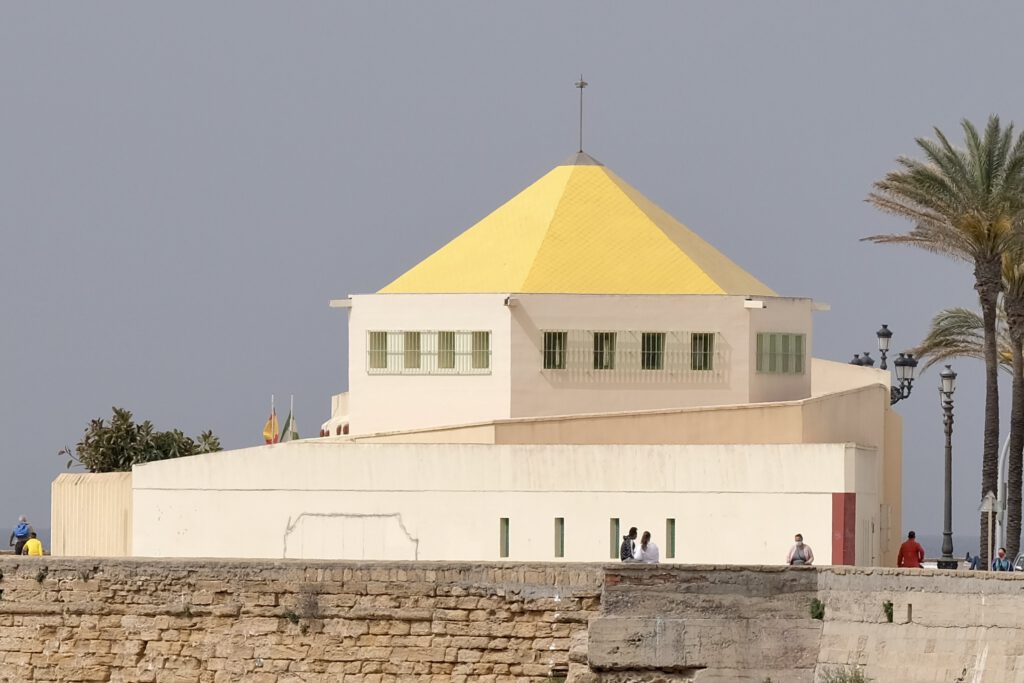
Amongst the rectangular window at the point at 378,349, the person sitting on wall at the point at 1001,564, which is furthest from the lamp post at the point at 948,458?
the rectangular window at the point at 378,349

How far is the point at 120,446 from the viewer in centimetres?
4144

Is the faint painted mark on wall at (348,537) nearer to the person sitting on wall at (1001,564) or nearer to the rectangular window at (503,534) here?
the rectangular window at (503,534)

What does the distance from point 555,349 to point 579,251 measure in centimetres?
215

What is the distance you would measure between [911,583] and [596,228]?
51.4ft

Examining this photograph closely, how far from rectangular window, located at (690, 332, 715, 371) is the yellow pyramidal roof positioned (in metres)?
0.75

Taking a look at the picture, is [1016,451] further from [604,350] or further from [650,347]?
[604,350]

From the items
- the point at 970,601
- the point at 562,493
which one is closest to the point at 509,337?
the point at 562,493

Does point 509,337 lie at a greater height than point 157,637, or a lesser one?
greater

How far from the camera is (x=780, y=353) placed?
130ft

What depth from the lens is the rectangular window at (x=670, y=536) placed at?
33.9m

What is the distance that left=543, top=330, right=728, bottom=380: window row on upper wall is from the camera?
3831 cm

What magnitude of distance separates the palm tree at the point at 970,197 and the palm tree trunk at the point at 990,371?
2 cm

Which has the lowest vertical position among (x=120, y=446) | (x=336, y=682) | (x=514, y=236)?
(x=336, y=682)

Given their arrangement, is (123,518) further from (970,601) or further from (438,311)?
(970,601)
